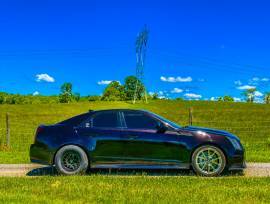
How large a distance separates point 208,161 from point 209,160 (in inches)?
1.2

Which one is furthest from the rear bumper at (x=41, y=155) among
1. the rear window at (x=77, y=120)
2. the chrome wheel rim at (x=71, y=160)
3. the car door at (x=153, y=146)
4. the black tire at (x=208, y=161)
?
the black tire at (x=208, y=161)

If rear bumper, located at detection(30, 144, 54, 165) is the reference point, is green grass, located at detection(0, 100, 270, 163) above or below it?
above

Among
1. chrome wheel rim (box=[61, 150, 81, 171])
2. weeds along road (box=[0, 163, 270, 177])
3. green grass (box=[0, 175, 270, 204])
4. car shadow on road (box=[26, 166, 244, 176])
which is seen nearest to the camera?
green grass (box=[0, 175, 270, 204])

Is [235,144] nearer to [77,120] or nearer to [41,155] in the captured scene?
[77,120]

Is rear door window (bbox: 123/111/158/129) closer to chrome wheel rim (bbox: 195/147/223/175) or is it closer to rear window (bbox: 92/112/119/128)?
rear window (bbox: 92/112/119/128)

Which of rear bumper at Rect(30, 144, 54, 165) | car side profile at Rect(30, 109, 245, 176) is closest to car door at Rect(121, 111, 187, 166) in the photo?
car side profile at Rect(30, 109, 245, 176)

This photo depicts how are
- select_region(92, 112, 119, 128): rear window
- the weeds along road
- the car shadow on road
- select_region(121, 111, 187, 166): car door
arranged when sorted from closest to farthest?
select_region(121, 111, 187, 166): car door < the car shadow on road < select_region(92, 112, 119, 128): rear window < the weeds along road

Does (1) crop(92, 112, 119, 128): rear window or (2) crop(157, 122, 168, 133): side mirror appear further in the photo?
(1) crop(92, 112, 119, 128): rear window

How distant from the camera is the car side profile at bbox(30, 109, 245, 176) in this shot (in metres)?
10.7

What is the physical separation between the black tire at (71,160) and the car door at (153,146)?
98cm

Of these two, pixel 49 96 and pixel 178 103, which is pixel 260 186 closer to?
pixel 178 103

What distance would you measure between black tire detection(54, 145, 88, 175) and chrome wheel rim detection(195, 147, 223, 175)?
2.52 m

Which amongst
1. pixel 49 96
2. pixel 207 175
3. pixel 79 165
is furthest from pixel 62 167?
pixel 49 96

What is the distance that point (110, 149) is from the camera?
36.0 ft
